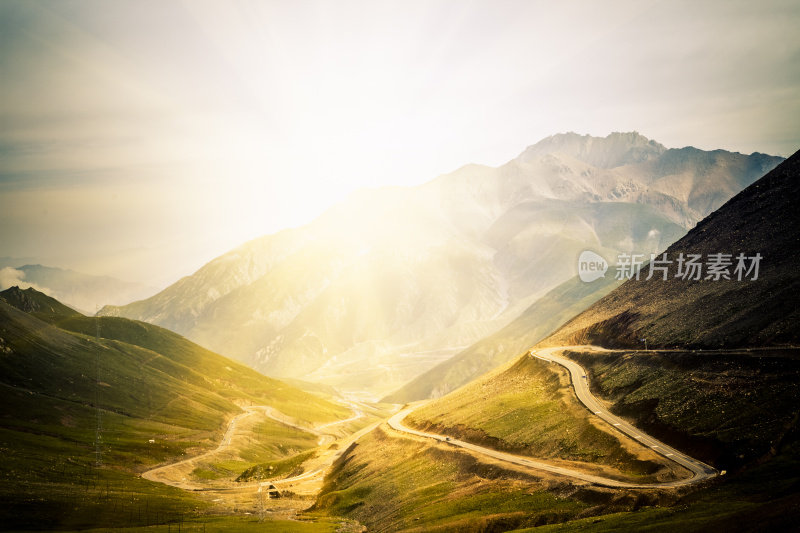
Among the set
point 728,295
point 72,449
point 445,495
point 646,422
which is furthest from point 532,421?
point 72,449

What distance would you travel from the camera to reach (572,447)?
82.3m

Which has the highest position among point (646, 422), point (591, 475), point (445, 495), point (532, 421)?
point (646, 422)

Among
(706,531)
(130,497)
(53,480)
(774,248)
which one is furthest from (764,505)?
(53,480)

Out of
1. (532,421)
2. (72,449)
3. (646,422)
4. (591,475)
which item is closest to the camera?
(591,475)

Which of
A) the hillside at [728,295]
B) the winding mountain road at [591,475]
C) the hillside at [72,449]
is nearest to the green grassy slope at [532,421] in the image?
the winding mountain road at [591,475]

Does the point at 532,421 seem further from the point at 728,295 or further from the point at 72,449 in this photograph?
the point at 72,449

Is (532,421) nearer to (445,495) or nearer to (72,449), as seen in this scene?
(445,495)

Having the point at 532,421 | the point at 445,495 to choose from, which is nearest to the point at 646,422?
the point at 532,421

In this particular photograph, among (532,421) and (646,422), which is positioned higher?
(646,422)

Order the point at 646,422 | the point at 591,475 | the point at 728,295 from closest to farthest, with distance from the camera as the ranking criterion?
the point at 591,475, the point at 646,422, the point at 728,295

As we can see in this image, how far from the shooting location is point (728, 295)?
121562mm

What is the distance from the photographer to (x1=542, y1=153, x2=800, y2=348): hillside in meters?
98.8

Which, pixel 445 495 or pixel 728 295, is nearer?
pixel 445 495

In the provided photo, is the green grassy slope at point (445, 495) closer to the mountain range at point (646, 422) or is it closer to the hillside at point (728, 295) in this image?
the mountain range at point (646, 422)
